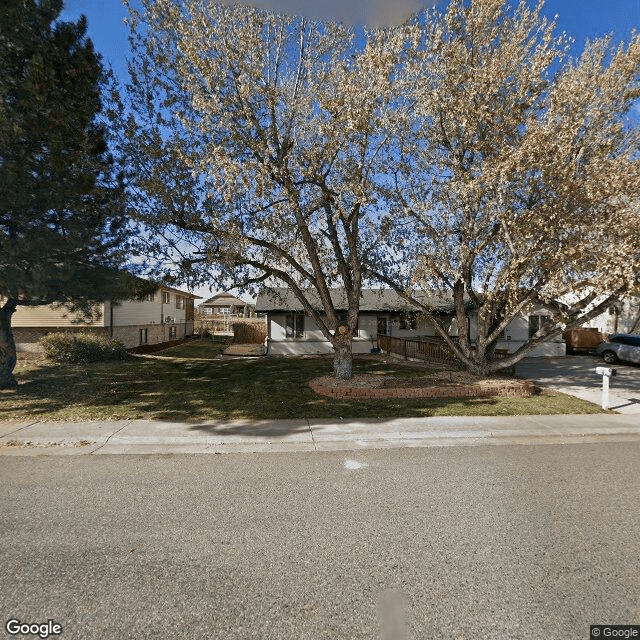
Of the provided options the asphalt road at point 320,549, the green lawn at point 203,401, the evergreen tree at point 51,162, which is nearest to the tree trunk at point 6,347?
the green lawn at point 203,401

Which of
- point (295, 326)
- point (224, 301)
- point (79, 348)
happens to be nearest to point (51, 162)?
point (79, 348)

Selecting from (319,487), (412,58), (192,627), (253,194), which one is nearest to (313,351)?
(253,194)

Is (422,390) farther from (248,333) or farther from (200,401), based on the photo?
(248,333)

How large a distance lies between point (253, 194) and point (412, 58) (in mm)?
5456

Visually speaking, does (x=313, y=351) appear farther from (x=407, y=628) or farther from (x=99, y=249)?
(x=407, y=628)

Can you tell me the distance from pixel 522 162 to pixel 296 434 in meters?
7.99

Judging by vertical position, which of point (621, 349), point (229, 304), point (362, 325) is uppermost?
point (229, 304)

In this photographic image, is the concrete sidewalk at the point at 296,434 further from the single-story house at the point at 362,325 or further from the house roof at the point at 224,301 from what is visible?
the house roof at the point at 224,301

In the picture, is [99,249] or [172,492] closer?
[172,492]

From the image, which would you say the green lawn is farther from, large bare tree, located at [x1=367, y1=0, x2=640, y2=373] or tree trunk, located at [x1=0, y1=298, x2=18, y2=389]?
large bare tree, located at [x1=367, y1=0, x2=640, y2=373]

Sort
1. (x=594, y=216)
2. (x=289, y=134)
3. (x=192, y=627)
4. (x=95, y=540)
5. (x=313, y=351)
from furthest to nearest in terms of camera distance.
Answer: (x=313, y=351) → (x=289, y=134) → (x=594, y=216) → (x=95, y=540) → (x=192, y=627)

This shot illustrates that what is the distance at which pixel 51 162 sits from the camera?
8.23m

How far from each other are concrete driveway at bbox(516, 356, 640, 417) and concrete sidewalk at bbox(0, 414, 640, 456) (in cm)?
227

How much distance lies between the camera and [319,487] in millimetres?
4820
